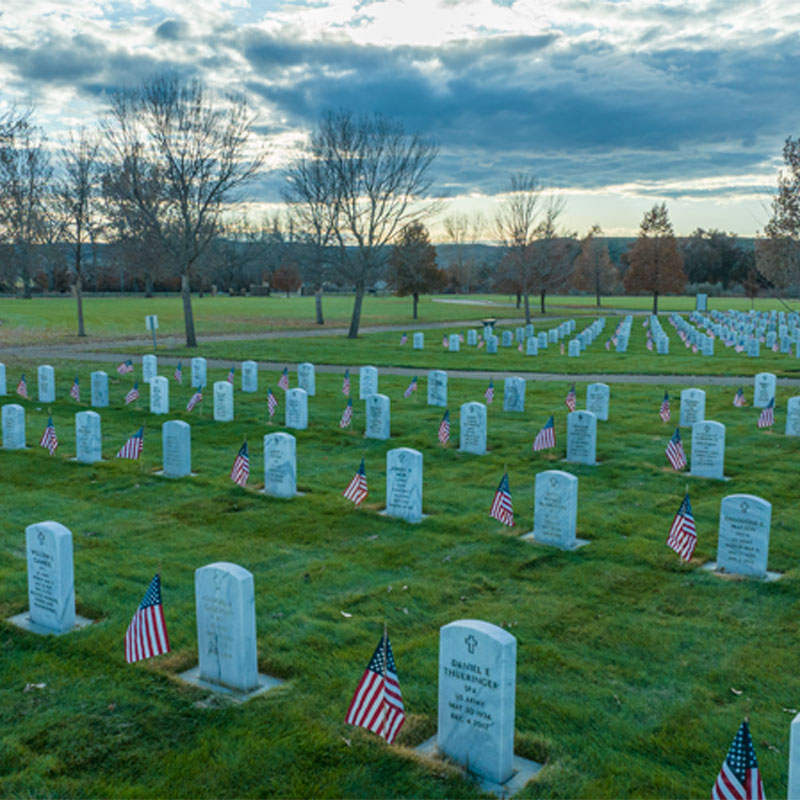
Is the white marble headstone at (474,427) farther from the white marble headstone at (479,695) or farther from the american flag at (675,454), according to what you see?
the white marble headstone at (479,695)

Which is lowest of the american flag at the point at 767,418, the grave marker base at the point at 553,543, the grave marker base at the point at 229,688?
the grave marker base at the point at 229,688

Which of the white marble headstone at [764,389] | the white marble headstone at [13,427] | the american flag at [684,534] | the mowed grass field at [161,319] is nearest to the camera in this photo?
the american flag at [684,534]

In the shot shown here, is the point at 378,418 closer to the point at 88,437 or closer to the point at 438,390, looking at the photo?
the point at 438,390

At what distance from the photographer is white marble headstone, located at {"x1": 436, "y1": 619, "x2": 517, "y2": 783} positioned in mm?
5074

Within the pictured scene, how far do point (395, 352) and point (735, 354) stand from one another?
44.5 ft

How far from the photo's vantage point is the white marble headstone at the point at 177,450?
1265cm

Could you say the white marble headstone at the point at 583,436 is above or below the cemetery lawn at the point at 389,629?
above

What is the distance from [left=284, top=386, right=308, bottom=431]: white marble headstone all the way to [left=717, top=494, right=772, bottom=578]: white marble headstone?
9.47 m

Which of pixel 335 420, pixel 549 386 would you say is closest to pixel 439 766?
pixel 335 420

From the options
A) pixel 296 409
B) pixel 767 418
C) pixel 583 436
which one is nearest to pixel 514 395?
pixel 296 409

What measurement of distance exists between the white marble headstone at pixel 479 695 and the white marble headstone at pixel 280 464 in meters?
6.47

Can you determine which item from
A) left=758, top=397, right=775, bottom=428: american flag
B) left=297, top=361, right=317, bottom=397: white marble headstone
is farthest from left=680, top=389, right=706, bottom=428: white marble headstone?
left=297, top=361, right=317, bottom=397: white marble headstone

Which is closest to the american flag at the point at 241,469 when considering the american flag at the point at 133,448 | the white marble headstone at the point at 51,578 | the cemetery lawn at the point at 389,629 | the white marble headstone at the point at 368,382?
the cemetery lawn at the point at 389,629

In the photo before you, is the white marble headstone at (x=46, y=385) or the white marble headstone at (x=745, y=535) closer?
the white marble headstone at (x=745, y=535)
